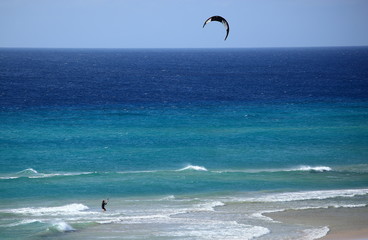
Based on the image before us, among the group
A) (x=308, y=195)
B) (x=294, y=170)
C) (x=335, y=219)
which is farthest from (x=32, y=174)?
(x=335, y=219)

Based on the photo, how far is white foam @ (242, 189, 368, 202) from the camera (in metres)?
31.4

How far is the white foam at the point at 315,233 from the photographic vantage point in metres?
24.4

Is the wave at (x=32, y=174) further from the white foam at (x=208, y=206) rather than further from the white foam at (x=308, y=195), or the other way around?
the white foam at (x=308, y=195)

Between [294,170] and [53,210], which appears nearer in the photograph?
[53,210]

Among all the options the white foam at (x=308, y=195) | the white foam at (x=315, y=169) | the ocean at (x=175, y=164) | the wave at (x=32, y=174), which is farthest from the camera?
the white foam at (x=315, y=169)

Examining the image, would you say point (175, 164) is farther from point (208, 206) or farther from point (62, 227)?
point (62, 227)

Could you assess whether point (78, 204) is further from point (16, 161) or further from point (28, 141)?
point (28, 141)

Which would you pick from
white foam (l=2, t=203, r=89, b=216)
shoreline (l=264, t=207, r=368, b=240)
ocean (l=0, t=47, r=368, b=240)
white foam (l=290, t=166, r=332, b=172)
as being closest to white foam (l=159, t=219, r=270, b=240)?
ocean (l=0, t=47, r=368, b=240)

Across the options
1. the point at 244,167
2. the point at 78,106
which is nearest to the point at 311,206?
the point at 244,167

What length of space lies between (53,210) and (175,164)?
12.9 meters

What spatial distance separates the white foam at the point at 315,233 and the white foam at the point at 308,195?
553cm

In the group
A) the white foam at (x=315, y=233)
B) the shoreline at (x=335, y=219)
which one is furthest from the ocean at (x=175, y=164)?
the shoreline at (x=335, y=219)

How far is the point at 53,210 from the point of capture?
1152 inches

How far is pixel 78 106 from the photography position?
221 feet
